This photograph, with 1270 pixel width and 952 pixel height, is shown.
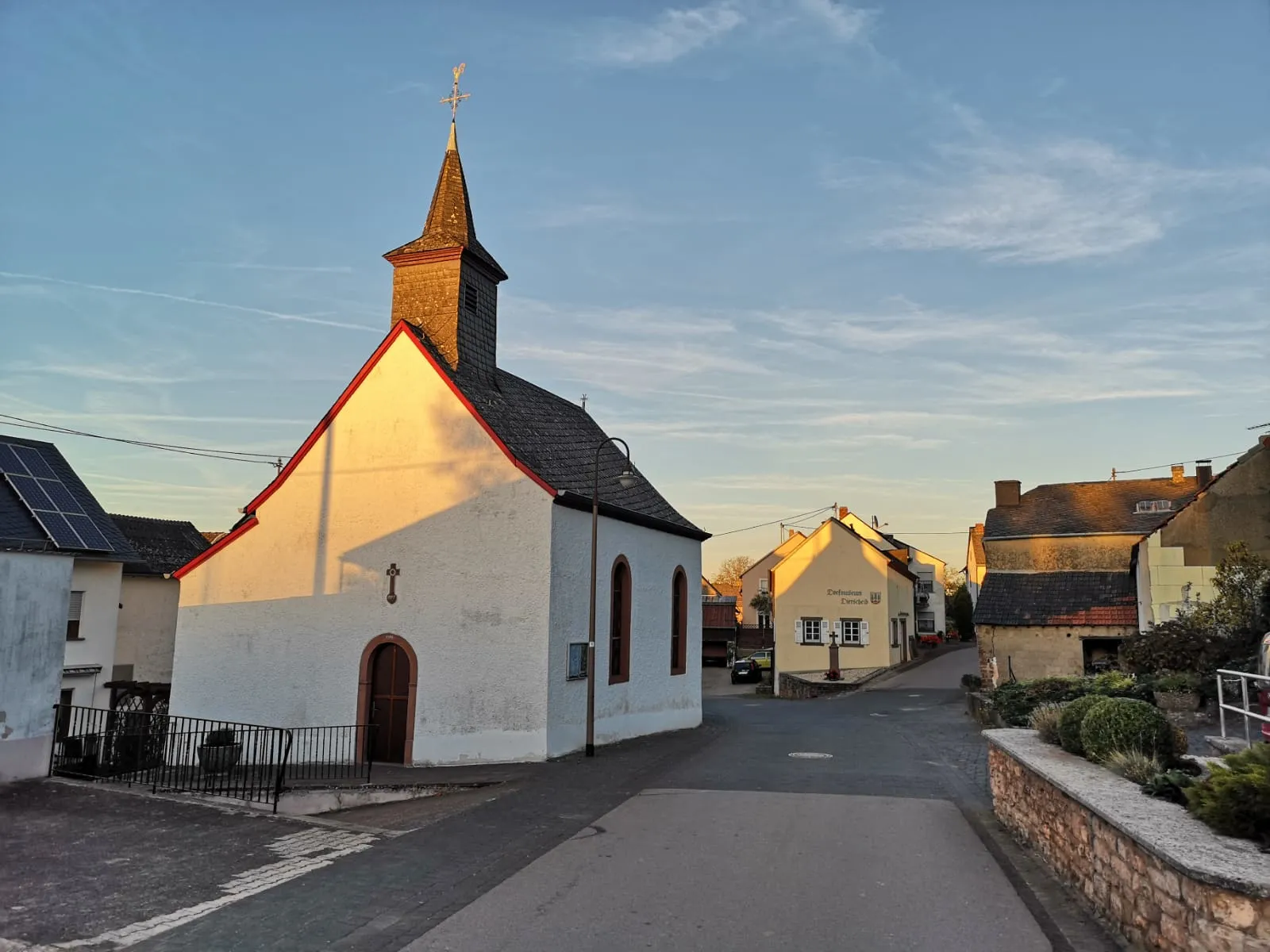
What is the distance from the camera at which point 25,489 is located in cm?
1485

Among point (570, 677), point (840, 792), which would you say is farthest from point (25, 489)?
point (840, 792)

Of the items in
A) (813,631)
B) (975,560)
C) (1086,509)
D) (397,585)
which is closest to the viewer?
(397,585)

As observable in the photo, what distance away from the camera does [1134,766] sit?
25.0 feet

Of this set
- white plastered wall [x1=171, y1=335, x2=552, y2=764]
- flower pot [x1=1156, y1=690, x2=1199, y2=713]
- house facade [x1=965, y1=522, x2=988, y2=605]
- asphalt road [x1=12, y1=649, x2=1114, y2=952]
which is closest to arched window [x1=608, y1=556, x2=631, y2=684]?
white plastered wall [x1=171, y1=335, x2=552, y2=764]

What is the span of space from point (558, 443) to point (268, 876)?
13.0 m

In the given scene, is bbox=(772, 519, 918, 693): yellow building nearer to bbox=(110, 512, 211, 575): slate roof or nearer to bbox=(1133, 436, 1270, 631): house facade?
bbox=(1133, 436, 1270, 631): house facade

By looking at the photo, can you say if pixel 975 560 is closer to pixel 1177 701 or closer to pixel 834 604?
pixel 834 604

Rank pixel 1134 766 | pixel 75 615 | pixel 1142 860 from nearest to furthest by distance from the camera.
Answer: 1. pixel 1142 860
2. pixel 1134 766
3. pixel 75 615

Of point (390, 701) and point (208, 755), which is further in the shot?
point (390, 701)

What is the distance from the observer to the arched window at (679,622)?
2284 centimetres

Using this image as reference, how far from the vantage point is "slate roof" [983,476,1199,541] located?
112 feet

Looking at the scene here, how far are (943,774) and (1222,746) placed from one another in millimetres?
5227

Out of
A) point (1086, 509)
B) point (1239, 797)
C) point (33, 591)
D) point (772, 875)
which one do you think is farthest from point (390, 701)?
point (1086, 509)

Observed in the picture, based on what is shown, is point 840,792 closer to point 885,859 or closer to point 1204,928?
point 885,859
